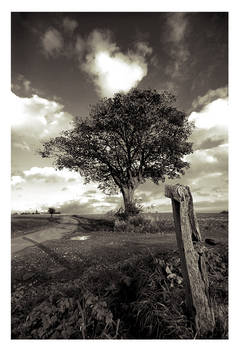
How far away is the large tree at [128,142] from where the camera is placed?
14.8 m

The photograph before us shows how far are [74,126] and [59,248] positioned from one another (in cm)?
1108

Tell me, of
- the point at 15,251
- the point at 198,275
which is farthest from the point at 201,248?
the point at 15,251

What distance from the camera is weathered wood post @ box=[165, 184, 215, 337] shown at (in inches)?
103

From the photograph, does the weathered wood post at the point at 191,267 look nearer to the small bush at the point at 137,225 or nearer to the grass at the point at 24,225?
the small bush at the point at 137,225

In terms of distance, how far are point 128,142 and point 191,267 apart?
14119 mm

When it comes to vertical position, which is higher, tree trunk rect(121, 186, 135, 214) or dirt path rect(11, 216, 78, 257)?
tree trunk rect(121, 186, 135, 214)

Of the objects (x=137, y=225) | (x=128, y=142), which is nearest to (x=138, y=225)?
(x=137, y=225)

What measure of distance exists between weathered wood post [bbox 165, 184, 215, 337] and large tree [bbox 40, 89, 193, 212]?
12.3 meters

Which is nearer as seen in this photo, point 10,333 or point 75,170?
point 10,333

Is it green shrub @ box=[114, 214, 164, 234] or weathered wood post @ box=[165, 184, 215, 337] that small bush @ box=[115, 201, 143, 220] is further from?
weathered wood post @ box=[165, 184, 215, 337]

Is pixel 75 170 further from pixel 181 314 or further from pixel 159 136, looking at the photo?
pixel 181 314

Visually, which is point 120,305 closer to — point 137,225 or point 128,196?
point 137,225

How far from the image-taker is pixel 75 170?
698 inches

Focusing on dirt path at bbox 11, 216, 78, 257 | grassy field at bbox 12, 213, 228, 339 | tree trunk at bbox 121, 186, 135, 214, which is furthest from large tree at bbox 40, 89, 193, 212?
grassy field at bbox 12, 213, 228, 339
